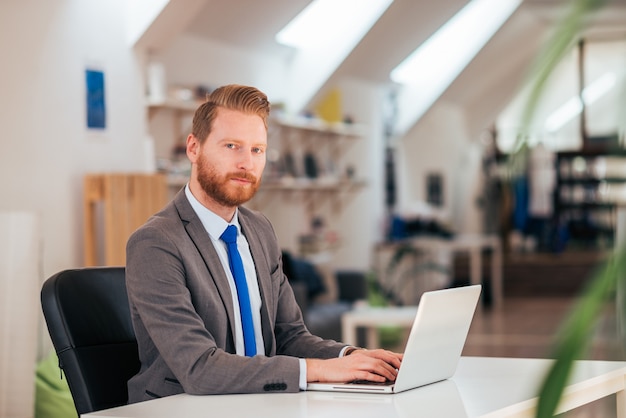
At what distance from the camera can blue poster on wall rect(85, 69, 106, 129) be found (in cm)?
568

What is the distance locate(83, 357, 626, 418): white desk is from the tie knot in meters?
0.42

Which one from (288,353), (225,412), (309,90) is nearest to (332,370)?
(225,412)

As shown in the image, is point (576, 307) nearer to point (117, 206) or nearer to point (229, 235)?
point (229, 235)

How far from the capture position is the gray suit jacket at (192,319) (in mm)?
1939

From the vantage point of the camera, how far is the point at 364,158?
34.8ft

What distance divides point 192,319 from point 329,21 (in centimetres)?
696

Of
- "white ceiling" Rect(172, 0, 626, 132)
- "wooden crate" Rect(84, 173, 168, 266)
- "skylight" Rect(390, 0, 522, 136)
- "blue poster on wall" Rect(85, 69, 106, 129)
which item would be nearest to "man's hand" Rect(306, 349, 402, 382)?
"white ceiling" Rect(172, 0, 626, 132)

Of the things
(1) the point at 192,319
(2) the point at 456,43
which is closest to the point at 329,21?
(2) the point at 456,43

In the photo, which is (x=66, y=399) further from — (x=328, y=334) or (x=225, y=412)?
(x=225, y=412)

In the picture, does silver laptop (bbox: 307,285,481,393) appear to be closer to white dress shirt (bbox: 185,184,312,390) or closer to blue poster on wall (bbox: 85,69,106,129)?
white dress shirt (bbox: 185,184,312,390)

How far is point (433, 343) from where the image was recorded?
188 cm

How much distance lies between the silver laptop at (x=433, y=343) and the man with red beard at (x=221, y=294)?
4 cm

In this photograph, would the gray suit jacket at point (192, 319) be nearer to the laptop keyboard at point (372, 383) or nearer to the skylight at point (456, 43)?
the laptop keyboard at point (372, 383)

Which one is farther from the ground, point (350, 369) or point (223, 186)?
point (223, 186)
